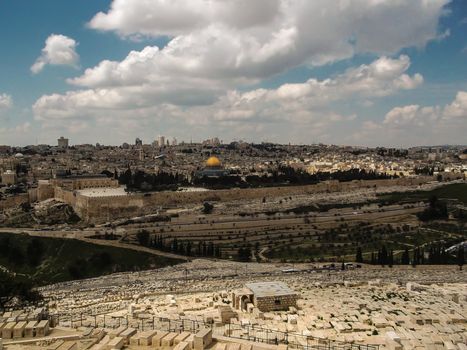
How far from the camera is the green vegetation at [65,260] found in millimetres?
32750

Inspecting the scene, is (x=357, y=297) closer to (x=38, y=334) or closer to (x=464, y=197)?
(x=38, y=334)

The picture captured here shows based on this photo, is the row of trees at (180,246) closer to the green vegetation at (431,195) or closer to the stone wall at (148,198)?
the stone wall at (148,198)

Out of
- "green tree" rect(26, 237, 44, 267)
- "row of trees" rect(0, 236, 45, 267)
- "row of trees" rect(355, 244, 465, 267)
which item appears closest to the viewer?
"row of trees" rect(355, 244, 465, 267)

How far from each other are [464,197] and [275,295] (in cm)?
4427

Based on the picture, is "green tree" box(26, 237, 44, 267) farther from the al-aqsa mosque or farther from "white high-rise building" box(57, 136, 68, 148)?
"white high-rise building" box(57, 136, 68, 148)

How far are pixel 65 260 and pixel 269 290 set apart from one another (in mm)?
19190

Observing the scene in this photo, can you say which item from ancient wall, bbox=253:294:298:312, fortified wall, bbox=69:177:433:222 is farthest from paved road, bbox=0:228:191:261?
ancient wall, bbox=253:294:298:312

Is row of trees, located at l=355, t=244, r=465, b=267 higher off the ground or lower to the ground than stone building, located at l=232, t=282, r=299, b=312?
lower

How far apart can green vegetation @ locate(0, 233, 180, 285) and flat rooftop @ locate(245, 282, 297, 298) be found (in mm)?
13953

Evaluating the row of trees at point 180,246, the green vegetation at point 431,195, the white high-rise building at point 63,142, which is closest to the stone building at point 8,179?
the row of trees at point 180,246

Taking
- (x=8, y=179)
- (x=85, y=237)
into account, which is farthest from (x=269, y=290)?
(x=8, y=179)

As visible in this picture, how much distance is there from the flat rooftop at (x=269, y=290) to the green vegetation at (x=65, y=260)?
14.0 meters

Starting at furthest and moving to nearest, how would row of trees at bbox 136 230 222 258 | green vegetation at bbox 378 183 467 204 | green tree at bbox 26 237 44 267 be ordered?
green vegetation at bbox 378 183 467 204, row of trees at bbox 136 230 222 258, green tree at bbox 26 237 44 267

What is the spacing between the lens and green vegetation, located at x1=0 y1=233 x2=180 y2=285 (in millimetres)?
32750
